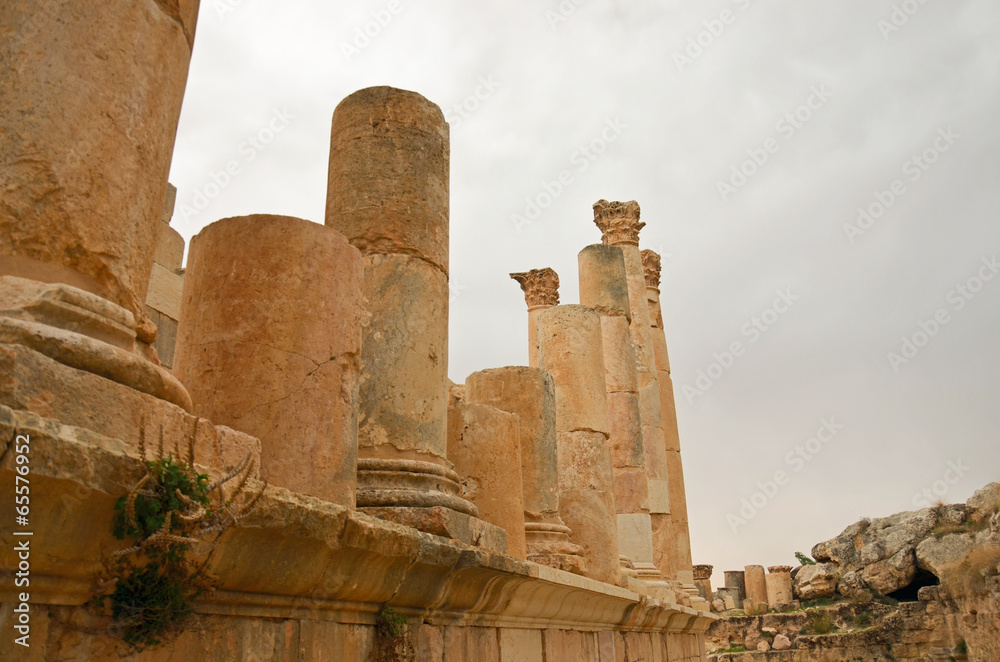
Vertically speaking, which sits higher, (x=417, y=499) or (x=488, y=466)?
(x=488, y=466)

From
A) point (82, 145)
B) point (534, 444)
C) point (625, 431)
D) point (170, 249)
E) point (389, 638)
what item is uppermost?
point (170, 249)

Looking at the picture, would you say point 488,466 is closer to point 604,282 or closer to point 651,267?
point 604,282

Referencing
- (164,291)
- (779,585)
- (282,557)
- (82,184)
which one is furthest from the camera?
(779,585)

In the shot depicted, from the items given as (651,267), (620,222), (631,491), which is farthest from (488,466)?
(651,267)

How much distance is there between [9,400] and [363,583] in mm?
2008

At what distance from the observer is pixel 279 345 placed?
4.64 metres

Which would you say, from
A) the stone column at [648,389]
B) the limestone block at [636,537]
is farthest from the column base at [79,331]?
the stone column at [648,389]

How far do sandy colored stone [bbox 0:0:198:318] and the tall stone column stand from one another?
33.6 feet

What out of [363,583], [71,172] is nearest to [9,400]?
[71,172]

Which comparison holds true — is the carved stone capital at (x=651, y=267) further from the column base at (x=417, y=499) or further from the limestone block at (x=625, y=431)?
the column base at (x=417, y=499)

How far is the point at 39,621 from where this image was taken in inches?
101

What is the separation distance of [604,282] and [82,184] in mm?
11987

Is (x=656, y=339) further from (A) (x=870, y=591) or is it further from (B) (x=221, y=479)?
(B) (x=221, y=479)

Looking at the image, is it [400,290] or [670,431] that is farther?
[670,431]
